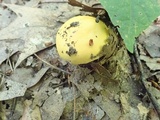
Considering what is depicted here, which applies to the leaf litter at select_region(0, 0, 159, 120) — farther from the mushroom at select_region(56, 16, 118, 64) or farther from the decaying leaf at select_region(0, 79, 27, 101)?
the mushroom at select_region(56, 16, 118, 64)

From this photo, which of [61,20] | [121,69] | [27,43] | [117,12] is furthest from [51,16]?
[117,12]

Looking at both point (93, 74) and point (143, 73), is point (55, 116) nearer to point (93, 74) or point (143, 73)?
point (93, 74)

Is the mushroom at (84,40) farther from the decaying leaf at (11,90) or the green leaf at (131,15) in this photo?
the decaying leaf at (11,90)

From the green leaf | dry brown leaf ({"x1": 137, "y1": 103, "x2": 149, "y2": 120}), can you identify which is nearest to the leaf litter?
dry brown leaf ({"x1": 137, "y1": 103, "x2": 149, "y2": 120})

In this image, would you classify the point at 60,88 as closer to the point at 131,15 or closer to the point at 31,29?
the point at 31,29

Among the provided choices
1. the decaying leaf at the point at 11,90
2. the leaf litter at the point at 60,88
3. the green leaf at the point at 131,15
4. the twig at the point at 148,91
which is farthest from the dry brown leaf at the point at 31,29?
the green leaf at the point at 131,15
